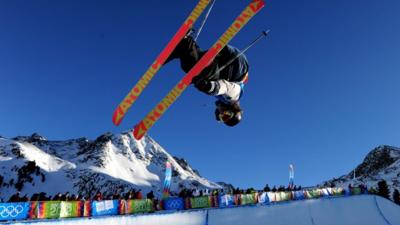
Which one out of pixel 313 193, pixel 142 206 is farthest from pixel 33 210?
pixel 313 193

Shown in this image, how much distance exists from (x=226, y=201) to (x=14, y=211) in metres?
10.0

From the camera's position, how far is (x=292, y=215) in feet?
72.1

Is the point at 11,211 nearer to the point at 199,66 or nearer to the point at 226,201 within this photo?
the point at 226,201

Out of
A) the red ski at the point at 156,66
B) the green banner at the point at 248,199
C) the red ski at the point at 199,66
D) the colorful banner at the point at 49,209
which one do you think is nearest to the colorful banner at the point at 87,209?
the colorful banner at the point at 49,209

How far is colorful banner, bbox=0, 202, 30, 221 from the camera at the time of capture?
46.1 feet

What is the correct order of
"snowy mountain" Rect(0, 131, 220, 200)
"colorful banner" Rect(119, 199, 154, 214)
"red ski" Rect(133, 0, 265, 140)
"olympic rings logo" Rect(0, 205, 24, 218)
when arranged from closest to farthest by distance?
"red ski" Rect(133, 0, 265, 140) → "olympic rings logo" Rect(0, 205, 24, 218) → "colorful banner" Rect(119, 199, 154, 214) → "snowy mountain" Rect(0, 131, 220, 200)

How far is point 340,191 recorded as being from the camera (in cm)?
2975

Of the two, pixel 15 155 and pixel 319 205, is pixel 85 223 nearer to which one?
pixel 319 205

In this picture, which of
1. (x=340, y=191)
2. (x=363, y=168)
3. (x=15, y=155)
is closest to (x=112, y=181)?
(x=15, y=155)

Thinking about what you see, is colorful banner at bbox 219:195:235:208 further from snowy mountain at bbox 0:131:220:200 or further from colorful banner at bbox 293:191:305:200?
snowy mountain at bbox 0:131:220:200

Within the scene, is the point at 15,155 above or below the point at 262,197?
above

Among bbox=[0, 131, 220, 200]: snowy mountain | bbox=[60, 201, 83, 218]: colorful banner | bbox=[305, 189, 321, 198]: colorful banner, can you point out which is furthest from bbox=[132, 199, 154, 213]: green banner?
bbox=[0, 131, 220, 200]: snowy mountain

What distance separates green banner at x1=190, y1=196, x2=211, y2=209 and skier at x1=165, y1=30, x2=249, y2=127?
11313 millimetres

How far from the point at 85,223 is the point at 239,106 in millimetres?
9610
